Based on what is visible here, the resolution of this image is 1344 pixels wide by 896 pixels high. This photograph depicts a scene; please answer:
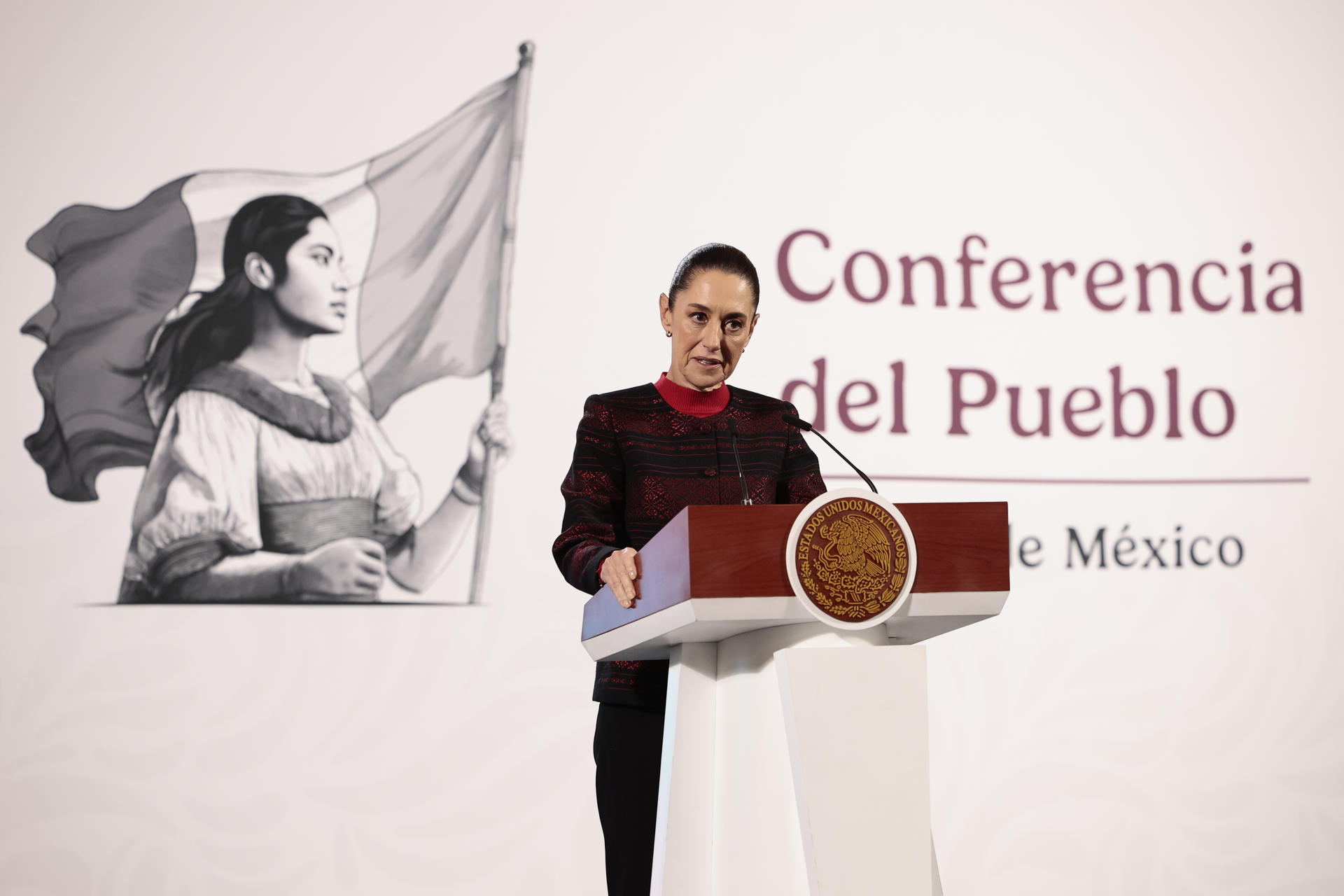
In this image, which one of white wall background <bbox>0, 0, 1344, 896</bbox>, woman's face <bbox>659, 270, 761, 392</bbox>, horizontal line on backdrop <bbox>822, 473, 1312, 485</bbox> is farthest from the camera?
horizontal line on backdrop <bbox>822, 473, 1312, 485</bbox>

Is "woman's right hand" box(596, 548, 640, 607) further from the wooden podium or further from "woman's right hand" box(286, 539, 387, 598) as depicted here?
"woman's right hand" box(286, 539, 387, 598)

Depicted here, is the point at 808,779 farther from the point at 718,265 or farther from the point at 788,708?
the point at 718,265

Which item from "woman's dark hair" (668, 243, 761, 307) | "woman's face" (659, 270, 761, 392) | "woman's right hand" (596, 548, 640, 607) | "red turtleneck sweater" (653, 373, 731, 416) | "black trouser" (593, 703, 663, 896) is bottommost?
"black trouser" (593, 703, 663, 896)

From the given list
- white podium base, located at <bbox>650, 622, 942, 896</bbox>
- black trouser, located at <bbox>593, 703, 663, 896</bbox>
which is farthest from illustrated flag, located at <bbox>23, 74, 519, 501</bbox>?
white podium base, located at <bbox>650, 622, 942, 896</bbox>

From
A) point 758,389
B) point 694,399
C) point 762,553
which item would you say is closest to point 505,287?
point 758,389

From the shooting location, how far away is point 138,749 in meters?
2.63

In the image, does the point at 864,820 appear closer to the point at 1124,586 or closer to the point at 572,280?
the point at 572,280

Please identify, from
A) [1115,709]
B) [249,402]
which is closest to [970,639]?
[1115,709]

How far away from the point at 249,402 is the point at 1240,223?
114 inches

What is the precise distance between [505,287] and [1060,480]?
166cm

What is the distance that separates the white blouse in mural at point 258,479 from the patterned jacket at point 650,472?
1410 mm

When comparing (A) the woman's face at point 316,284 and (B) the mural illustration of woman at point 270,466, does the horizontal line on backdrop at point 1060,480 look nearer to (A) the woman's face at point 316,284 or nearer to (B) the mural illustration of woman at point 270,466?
(B) the mural illustration of woman at point 270,466

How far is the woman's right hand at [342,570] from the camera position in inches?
107

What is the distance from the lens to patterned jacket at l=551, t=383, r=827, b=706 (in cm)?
142
